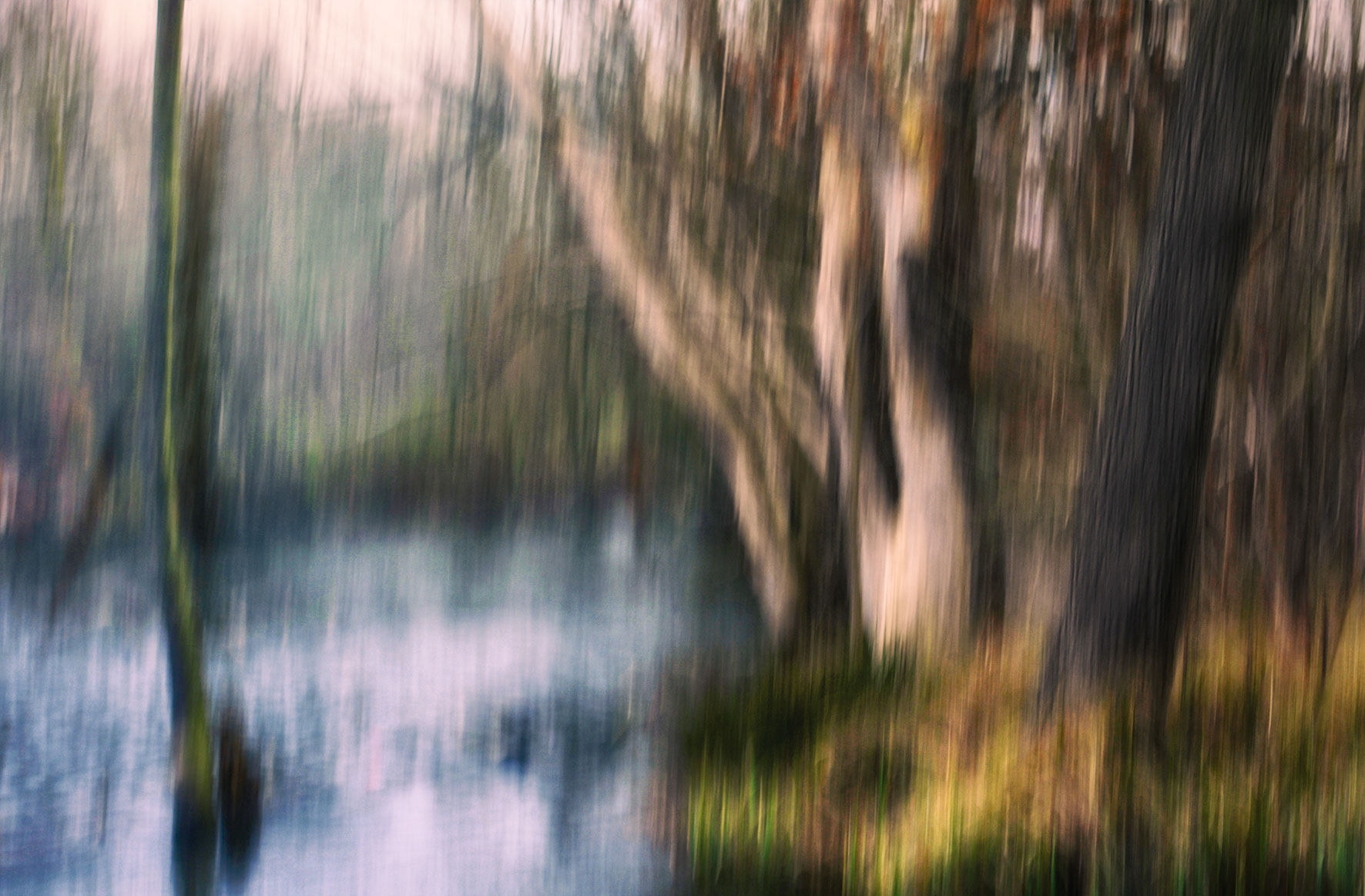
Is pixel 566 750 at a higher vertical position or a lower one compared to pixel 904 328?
lower

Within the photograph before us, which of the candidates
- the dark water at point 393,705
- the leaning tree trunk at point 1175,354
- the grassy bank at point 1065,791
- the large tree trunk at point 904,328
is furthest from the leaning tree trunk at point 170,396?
the leaning tree trunk at point 1175,354

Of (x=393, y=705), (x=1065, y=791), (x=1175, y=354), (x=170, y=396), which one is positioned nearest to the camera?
(x=1065, y=791)

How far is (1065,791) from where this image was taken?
3.23m

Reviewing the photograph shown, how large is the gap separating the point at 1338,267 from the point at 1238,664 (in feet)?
5.85

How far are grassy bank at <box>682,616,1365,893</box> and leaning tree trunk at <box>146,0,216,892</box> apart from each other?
2308 millimetres

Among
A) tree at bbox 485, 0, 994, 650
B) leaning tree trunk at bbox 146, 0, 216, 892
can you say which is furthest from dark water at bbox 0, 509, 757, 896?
tree at bbox 485, 0, 994, 650

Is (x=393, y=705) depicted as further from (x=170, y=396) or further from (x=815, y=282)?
(x=815, y=282)

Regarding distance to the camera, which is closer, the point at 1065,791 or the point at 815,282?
the point at 1065,791

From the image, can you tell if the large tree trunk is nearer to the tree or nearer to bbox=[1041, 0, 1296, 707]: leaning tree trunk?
the tree

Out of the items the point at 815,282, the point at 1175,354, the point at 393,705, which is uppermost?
the point at 815,282

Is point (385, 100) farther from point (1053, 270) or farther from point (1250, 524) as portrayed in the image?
point (1250, 524)

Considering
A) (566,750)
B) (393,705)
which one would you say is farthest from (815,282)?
(393,705)

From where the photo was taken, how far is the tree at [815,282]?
538 centimetres

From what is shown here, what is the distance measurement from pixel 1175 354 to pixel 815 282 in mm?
3078
